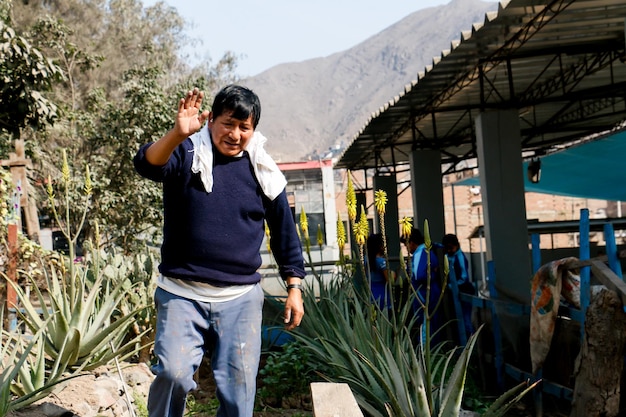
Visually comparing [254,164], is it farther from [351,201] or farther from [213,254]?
[351,201]

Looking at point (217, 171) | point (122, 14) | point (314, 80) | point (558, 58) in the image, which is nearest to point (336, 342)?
point (217, 171)

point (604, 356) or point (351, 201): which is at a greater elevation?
point (351, 201)

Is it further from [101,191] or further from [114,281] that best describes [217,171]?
[101,191]

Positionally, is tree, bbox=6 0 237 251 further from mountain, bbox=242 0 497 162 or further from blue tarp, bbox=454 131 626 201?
mountain, bbox=242 0 497 162

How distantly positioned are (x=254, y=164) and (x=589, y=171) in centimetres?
1136

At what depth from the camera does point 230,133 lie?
3.11 m

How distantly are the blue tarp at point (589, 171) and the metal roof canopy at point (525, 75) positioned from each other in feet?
3.05

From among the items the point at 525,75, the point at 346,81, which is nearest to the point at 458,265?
the point at 525,75

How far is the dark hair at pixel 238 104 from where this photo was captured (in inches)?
121

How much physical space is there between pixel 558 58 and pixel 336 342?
23.4 feet

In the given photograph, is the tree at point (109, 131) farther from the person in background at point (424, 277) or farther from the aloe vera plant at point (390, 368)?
the aloe vera plant at point (390, 368)

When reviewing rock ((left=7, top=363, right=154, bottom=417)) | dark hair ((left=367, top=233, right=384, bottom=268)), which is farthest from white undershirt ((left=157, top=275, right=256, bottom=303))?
dark hair ((left=367, top=233, right=384, bottom=268))

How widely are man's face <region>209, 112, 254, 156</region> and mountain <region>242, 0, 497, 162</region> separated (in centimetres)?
12126

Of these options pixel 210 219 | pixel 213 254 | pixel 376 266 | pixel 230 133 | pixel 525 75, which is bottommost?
pixel 376 266
